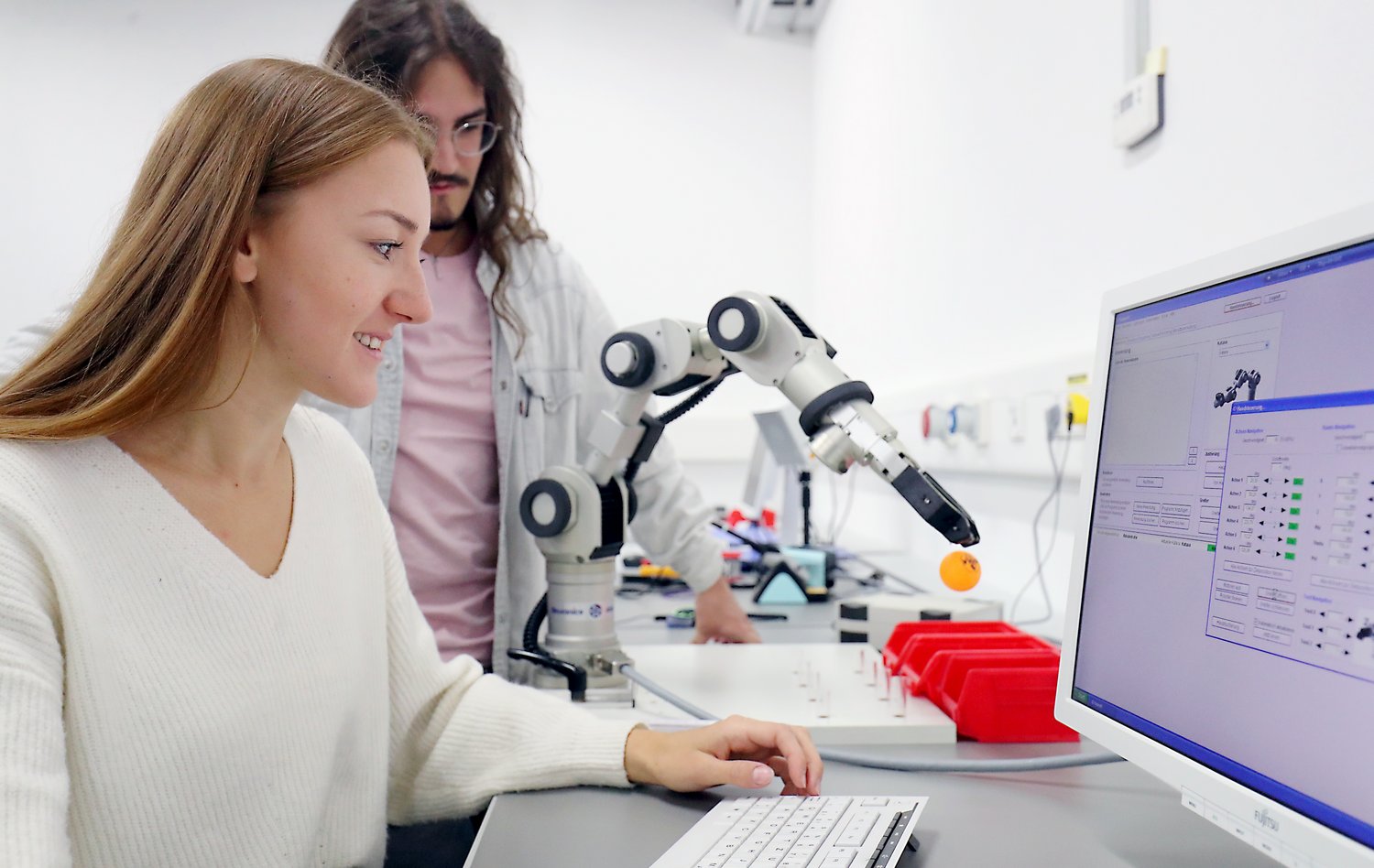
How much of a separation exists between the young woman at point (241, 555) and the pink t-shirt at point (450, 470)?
1.35 feet

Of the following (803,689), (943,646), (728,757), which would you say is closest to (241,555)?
(728,757)

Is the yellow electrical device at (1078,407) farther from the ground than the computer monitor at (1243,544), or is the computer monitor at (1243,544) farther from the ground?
the yellow electrical device at (1078,407)

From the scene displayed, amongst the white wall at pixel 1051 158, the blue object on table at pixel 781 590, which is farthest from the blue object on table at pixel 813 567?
the white wall at pixel 1051 158

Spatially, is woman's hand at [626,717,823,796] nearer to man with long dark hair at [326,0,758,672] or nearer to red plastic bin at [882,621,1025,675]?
red plastic bin at [882,621,1025,675]

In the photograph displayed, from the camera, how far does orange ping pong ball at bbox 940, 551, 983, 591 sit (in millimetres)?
1093

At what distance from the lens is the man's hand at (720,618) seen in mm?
1378

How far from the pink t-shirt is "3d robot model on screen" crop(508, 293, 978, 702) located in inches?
9.5

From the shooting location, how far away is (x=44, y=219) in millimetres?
3643

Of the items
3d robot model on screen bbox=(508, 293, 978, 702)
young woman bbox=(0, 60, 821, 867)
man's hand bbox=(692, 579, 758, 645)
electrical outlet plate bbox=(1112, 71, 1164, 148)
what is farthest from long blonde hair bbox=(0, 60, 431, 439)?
electrical outlet plate bbox=(1112, 71, 1164, 148)

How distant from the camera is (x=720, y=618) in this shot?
4.55 ft

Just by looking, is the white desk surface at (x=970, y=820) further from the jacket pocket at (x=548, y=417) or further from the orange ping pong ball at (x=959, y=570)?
the jacket pocket at (x=548, y=417)

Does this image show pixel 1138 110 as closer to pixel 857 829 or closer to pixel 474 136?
pixel 474 136

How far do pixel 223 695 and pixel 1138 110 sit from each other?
4.08 ft

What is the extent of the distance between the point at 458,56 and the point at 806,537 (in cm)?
132
